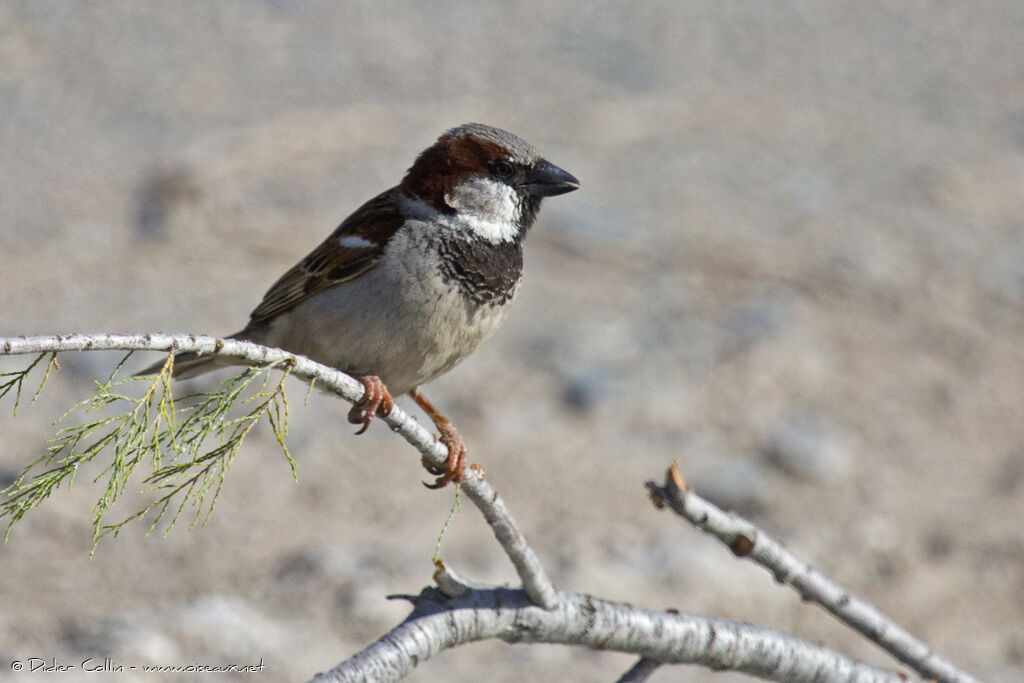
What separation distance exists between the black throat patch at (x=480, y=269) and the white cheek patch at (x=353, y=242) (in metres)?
0.22

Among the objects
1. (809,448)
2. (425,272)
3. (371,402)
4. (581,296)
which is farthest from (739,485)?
(371,402)

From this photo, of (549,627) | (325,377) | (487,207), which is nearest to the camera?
(325,377)

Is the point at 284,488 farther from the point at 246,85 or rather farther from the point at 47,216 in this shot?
the point at 246,85

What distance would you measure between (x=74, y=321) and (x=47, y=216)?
0.96 metres

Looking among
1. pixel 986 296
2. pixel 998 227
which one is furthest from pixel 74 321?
pixel 998 227

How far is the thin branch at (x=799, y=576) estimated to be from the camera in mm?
2564

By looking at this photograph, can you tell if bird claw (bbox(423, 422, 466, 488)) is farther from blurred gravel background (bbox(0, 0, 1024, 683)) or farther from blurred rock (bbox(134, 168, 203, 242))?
blurred rock (bbox(134, 168, 203, 242))

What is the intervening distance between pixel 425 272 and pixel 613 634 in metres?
0.99

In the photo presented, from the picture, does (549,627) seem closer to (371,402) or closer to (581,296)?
(371,402)

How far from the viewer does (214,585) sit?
13.9 ft

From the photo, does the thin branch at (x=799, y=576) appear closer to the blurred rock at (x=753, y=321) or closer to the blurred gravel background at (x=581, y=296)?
the blurred gravel background at (x=581, y=296)

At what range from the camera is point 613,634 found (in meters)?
2.59

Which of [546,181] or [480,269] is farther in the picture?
[546,181]

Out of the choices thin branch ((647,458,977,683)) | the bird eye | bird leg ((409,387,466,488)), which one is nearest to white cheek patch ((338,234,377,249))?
the bird eye
